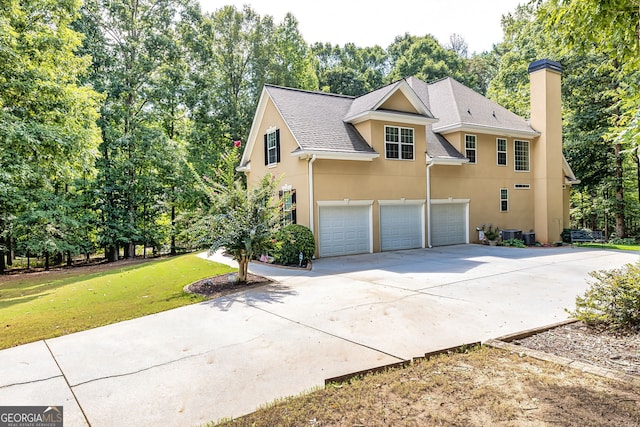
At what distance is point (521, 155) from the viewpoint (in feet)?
68.2

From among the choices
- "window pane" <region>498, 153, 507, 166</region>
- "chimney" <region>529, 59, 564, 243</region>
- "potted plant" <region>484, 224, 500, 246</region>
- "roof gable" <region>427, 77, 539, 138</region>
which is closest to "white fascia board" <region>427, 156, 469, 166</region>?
"roof gable" <region>427, 77, 539, 138</region>

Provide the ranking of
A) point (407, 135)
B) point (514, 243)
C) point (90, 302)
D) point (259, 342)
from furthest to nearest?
point (514, 243), point (407, 135), point (90, 302), point (259, 342)

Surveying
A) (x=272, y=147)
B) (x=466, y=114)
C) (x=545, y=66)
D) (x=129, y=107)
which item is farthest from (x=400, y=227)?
(x=129, y=107)

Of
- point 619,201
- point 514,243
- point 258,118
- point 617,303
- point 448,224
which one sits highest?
point 258,118

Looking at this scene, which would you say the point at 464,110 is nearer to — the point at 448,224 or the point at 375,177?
the point at 448,224

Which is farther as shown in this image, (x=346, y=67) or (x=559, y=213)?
(x=346, y=67)

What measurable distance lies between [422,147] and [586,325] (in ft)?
40.1

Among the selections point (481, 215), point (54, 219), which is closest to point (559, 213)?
point (481, 215)

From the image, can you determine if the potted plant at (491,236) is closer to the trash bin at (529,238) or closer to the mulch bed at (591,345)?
the trash bin at (529,238)

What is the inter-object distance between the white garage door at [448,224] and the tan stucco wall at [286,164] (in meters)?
6.56

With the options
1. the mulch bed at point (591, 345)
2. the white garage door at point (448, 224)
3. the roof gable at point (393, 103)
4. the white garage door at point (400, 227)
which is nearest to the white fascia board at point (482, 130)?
the roof gable at point (393, 103)

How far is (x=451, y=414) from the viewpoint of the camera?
3.42 meters

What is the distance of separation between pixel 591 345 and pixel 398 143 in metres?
12.5

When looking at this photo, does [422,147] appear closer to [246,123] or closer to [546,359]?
[546,359]
